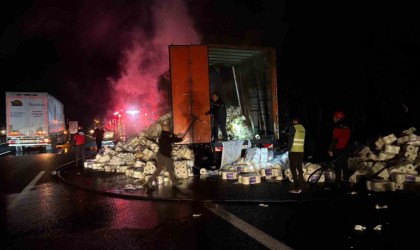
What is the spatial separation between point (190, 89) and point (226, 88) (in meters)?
4.34

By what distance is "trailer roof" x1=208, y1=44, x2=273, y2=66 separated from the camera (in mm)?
10579

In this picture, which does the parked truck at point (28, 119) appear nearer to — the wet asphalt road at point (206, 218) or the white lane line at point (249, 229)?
the wet asphalt road at point (206, 218)

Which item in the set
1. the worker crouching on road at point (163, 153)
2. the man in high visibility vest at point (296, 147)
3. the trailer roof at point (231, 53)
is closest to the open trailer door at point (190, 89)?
the trailer roof at point (231, 53)

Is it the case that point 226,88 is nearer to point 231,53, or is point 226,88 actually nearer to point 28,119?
point 231,53

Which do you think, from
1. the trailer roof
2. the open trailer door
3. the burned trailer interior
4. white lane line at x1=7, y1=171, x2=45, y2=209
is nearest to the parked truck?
white lane line at x1=7, y1=171, x2=45, y2=209

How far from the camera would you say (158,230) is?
5.42 m

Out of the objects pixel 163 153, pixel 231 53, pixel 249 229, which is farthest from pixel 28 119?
pixel 249 229

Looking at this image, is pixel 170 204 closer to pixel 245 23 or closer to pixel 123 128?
pixel 245 23

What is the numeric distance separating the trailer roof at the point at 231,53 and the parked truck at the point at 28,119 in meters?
14.7

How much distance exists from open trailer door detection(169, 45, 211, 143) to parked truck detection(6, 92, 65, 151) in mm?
16028

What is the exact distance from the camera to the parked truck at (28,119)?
72.2ft

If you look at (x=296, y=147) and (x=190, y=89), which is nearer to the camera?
(x=296, y=147)

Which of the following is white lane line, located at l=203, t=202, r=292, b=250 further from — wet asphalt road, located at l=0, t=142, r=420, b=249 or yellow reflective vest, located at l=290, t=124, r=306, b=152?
yellow reflective vest, located at l=290, t=124, r=306, b=152

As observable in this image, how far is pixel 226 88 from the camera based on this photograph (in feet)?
46.6
